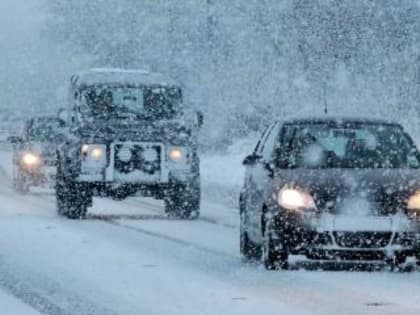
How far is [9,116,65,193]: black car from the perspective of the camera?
28.4m

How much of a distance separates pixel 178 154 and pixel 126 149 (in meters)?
0.81

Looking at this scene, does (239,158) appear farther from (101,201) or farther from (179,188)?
(179,188)

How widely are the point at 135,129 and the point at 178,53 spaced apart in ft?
121

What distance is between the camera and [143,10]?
6056cm

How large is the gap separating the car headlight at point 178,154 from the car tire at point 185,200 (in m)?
0.44

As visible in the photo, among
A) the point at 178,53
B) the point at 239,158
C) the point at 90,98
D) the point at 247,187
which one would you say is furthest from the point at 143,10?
the point at 247,187

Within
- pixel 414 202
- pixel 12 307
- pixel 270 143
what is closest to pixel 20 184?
pixel 270 143

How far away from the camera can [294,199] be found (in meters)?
13.1

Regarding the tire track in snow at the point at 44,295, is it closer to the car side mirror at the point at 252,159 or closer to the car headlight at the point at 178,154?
the car side mirror at the point at 252,159

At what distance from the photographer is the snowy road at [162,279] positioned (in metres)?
10.5

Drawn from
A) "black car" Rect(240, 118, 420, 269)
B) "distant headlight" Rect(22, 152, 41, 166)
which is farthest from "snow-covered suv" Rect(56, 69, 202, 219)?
"black car" Rect(240, 118, 420, 269)

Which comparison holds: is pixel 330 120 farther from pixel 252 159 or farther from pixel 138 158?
pixel 138 158

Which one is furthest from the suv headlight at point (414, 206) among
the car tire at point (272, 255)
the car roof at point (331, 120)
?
the car roof at point (331, 120)

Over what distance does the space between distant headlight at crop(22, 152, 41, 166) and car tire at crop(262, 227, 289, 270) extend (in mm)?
15632
